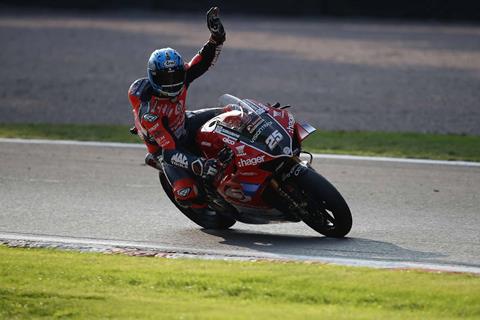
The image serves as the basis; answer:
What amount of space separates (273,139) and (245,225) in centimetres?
146

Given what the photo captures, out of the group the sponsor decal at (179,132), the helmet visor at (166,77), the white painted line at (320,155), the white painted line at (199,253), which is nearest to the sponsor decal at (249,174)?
the white painted line at (199,253)

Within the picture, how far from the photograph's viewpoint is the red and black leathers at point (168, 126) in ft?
30.9

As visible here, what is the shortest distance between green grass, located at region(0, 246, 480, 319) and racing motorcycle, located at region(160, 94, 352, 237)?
1068mm

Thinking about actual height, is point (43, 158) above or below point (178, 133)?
below

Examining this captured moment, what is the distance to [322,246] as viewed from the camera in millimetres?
8875

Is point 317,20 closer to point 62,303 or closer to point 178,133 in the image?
point 178,133

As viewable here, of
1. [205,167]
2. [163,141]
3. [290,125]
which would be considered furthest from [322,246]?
[163,141]

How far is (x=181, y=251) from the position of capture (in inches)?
346

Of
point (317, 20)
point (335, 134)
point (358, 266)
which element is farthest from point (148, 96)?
point (317, 20)

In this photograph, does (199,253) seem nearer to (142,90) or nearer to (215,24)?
(142,90)

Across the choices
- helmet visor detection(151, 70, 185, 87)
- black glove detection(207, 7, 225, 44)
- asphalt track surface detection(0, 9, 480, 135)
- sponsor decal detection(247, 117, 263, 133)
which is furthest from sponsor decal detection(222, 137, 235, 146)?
asphalt track surface detection(0, 9, 480, 135)

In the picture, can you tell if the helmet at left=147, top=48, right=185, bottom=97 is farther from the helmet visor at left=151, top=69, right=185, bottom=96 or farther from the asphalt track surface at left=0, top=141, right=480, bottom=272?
the asphalt track surface at left=0, top=141, right=480, bottom=272

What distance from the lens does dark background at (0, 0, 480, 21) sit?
2909 centimetres

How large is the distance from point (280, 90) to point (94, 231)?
10.1 meters
